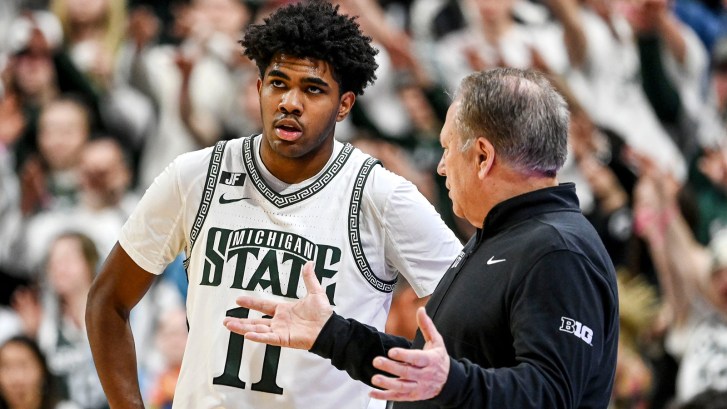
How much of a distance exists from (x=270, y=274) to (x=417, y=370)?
0.99 m

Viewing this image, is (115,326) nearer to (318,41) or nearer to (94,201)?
(318,41)

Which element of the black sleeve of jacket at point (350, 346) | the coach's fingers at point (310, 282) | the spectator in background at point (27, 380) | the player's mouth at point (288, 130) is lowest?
the spectator in background at point (27, 380)

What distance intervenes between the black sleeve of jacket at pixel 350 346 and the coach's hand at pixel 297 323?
2 centimetres

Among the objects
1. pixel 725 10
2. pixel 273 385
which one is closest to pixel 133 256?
pixel 273 385

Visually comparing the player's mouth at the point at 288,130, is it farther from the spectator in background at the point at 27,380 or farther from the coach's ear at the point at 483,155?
the spectator in background at the point at 27,380

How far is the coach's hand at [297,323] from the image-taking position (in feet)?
8.10

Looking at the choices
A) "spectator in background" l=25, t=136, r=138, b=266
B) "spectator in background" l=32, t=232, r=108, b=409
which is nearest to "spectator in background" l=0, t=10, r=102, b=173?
"spectator in background" l=25, t=136, r=138, b=266

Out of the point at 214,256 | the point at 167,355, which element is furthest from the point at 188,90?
the point at 214,256

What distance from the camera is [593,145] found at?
22.9ft

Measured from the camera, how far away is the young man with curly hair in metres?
3.08

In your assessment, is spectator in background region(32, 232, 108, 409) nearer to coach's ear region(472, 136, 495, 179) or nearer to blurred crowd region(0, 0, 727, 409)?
blurred crowd region(0, 0, 727, 409)

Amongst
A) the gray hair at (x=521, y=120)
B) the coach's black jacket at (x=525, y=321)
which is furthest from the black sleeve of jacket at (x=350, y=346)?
the gray hair at (x=521, y=120)

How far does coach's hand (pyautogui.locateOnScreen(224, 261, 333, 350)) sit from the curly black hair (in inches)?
32.2

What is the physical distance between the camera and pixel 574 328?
2305mm
